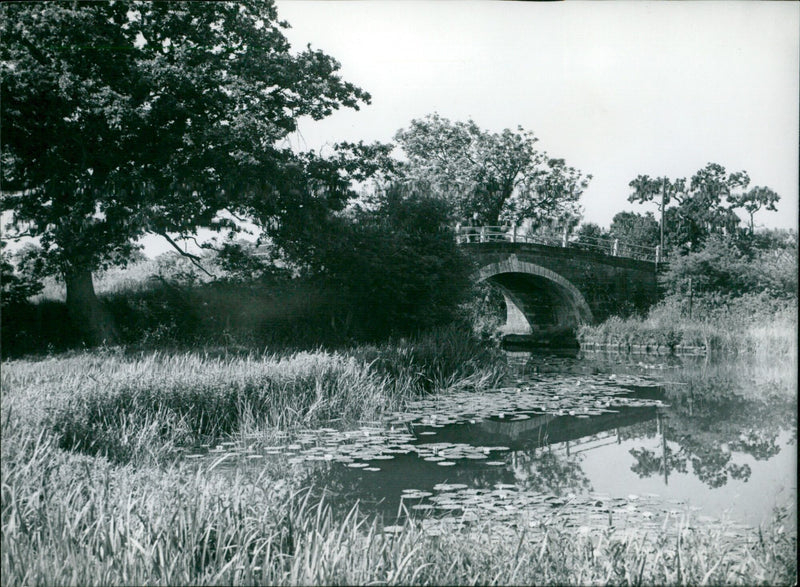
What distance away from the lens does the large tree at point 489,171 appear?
19.6 meters

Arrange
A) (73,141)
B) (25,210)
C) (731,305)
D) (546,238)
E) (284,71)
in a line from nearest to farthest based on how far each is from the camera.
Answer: (25,210) → (73,141) → (284,71) → (731,305) → (546,238)

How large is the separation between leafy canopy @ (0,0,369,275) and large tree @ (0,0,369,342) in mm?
19

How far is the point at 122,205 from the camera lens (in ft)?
30.3

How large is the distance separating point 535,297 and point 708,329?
30.1ft

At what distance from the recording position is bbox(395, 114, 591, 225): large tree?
64.2ft

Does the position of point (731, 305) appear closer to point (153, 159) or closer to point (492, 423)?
point (492, 423)

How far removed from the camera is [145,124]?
9609mm

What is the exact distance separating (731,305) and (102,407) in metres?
20.5

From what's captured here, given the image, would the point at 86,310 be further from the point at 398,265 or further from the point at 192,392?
the point at 398,265

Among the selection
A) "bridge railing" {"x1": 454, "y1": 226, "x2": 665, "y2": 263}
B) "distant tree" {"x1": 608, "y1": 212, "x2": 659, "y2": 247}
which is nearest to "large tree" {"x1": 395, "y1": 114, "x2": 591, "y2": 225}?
"bridge railing" {"x1": 454, "y1": 226, "x2": 665, "y2": 263}

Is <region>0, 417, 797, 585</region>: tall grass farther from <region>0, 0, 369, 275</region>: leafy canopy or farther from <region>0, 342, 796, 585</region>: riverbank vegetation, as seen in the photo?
<region>0, 0, 369, 275</region>: leafy canopy

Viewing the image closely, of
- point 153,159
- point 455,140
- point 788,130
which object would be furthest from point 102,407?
point 455,140

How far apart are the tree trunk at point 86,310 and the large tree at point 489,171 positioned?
1128cm

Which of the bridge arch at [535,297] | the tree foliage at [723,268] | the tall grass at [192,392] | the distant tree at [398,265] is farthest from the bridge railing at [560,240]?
the tall grass at [192,392]
